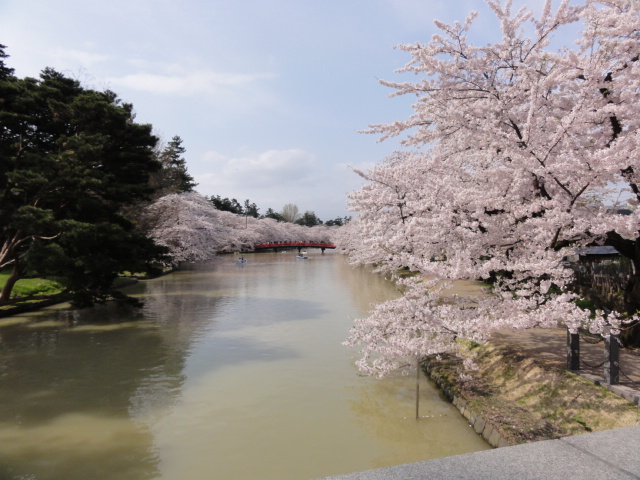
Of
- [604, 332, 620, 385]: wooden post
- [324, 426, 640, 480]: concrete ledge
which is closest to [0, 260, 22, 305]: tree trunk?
[324, 426, 640, 480]: concrete ledge

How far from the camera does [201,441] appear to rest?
590cm

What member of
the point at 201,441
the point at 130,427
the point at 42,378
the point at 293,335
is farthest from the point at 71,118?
the point at 201,441

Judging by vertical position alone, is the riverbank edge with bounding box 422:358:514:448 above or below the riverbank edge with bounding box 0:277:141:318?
below

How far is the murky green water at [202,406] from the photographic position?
211 inches

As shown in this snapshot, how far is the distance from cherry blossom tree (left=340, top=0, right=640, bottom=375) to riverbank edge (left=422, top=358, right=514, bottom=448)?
91 cm

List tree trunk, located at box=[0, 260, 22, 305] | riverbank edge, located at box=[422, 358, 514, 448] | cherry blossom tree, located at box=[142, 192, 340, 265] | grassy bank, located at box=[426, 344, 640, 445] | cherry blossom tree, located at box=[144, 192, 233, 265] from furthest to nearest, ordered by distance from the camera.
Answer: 1. cherry blossom tree, located at box=[144, 192, 233, 265]
2. cherry blossom tree, located at box=[142, 192, 340, 265]
3. tree trunk, located at box=[0, 260, 22, 305]
4. riverbank edge, located at box=[422, 358, 514, 448]
5. grassy bank, located at box=[426, 344, 640, 445]

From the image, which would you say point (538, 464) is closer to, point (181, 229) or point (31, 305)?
point (31, 305)

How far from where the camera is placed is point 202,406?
7.07m

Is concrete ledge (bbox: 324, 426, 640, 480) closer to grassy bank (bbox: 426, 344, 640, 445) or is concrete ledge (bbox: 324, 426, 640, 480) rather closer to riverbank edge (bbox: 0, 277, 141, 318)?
grassy bank (bbox: 426, 344, 640, 445)

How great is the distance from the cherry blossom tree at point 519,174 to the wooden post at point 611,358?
0.19 m

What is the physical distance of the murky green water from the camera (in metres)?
5.37

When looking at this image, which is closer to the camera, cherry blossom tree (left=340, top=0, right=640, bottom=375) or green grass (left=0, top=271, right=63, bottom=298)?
cherry blossom tree (left=340, top=0, right=640, bottom=375)

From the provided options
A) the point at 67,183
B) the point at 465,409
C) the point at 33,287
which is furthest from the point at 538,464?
the point at 33,287

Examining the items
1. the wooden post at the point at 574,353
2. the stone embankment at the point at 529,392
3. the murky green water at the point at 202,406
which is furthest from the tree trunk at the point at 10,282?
the wooden post at the point at 574,353
